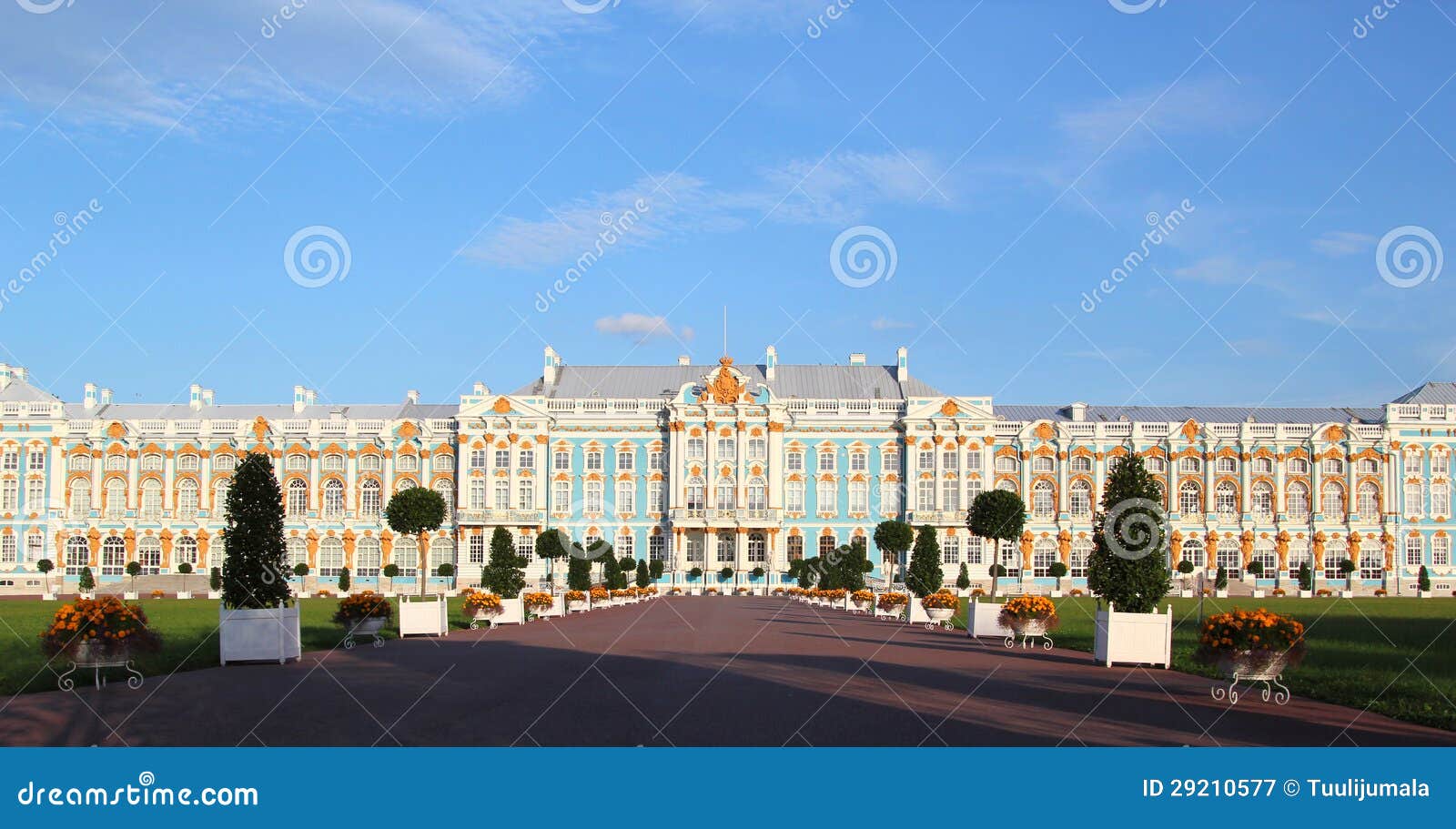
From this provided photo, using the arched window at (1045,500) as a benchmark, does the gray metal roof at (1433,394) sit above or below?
above

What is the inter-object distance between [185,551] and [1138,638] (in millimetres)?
65765

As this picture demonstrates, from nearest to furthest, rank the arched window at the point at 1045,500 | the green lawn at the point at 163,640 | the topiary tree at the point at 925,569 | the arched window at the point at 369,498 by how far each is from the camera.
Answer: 1. the green lawn at the point at 163,640
2. the topiary tree at the point at 925,569
3. the arched window at the point at 1045,500
4. the arched window at the point at 369,498

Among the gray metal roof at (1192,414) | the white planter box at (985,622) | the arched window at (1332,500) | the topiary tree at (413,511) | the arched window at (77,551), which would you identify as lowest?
the white planter box at (985,622)

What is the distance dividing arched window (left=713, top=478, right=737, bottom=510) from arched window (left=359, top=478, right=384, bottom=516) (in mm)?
18424

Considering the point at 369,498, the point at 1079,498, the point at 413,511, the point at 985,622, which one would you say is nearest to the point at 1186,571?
the point at 1079,498

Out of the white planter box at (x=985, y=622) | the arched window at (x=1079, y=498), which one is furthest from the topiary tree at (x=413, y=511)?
the arched window at (x=1079, y=498)

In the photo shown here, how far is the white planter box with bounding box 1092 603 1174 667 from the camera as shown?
1998cm

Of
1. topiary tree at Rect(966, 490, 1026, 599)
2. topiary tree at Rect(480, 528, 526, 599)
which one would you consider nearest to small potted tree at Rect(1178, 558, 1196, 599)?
topiary tree at Rect(966, 490, 1026, 599)

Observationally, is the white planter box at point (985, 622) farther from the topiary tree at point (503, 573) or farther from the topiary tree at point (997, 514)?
the topiary tree at point (997, 514)

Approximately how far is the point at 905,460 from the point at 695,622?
4073cm

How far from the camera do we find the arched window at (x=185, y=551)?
7538cm

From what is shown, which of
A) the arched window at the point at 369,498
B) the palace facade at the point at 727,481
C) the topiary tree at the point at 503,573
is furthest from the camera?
the arched window at the point at 369,498

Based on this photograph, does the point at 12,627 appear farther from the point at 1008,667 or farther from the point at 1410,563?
the point at 1410,563

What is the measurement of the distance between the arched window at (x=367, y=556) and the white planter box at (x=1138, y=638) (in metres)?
60.5
